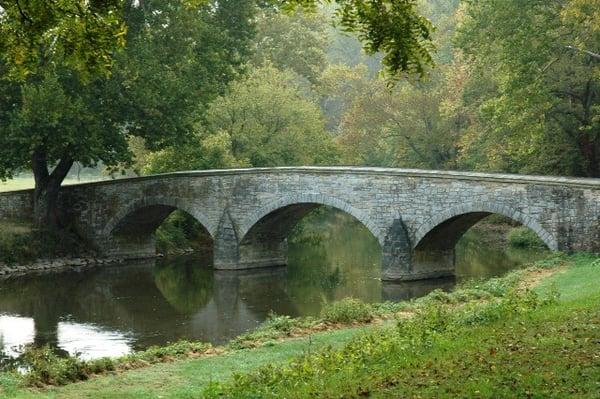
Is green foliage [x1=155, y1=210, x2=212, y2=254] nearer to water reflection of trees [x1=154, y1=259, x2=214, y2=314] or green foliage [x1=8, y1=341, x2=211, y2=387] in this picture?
water reflection of trees [x1=154, y1=259, x2=214, y2=314]

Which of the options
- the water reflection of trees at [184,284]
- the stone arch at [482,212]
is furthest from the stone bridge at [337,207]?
the water reflection of trees at [184,284]

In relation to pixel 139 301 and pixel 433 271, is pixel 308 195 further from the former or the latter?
pixel 139 301

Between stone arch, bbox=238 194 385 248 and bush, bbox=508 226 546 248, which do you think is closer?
stone arch, bbox=238 194 385 248

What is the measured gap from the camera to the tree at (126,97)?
32.6m

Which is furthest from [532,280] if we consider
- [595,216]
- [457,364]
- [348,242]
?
[348,242]

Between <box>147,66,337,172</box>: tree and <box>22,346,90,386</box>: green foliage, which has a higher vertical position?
<box>147,66,337,172</box>: tree

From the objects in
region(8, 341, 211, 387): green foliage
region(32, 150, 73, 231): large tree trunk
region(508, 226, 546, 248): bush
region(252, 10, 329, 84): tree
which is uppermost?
region(252, 10, 329, 84): tree

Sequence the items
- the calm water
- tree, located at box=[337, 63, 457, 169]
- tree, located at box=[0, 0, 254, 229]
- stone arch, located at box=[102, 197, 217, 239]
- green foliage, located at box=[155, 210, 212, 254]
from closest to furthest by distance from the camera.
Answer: the calm water, tree, located at box=[0, 0, 254, 229], stone arch, located at box=[102, 197, 217, 239], green foliage, located at box=[155, 210, 212, 254], tree, located at box=[337, 63, 457, 169]

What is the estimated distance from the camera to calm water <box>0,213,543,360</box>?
23.0 metres

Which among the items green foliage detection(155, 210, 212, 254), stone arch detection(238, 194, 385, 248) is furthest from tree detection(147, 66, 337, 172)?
stone arch detection(238, 194, 385, 248)

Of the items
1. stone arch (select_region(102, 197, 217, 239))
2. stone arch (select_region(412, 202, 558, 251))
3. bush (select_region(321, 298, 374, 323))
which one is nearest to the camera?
bush (select_region(321, 298, 374, 323))

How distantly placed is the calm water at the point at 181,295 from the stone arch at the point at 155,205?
185 cm

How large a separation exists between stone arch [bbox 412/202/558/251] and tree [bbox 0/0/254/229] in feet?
35.6

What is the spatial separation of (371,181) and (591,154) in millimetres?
10189
